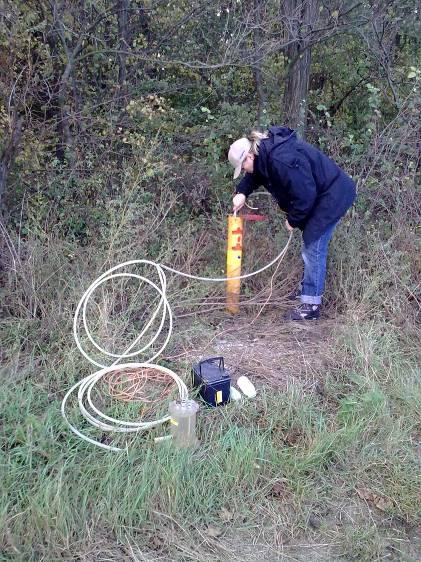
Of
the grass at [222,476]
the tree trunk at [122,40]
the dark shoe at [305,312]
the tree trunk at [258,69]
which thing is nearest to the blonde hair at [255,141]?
the dark shoe at [305,312]

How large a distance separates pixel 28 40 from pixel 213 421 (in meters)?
3.58

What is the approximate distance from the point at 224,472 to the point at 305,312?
1.79 metres

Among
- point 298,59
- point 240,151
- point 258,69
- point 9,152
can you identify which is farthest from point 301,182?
point 298,59

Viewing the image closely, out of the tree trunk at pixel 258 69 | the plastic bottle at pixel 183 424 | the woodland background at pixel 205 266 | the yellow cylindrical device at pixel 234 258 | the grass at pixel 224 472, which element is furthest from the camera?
the tree trunk at pixel 258 69

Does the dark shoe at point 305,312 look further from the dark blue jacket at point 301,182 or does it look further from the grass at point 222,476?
the grass at point 222,476

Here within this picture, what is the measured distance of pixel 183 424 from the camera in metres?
2.85

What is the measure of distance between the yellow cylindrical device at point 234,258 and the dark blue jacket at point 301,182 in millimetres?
260

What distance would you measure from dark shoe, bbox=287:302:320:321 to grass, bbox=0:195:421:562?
1.97 feet

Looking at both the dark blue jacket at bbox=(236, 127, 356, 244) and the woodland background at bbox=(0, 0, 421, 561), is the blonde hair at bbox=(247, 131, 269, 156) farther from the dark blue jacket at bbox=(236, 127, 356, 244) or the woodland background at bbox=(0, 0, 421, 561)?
the woodland background at bbox=(0, 0, 421, 561)

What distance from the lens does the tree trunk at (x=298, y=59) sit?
5660mm

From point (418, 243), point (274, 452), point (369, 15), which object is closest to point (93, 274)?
point (274, 452)

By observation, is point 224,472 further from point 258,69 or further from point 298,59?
point 298,59

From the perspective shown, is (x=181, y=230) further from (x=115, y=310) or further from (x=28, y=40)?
(x=28, y=40)

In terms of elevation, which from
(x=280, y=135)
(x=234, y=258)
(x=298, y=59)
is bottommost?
(x=234, y=258)
